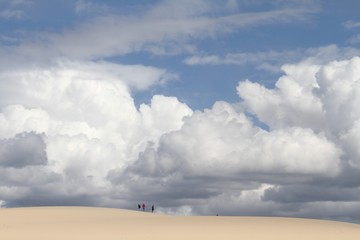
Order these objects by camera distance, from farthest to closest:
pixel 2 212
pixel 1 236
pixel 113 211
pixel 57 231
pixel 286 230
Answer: pixel 113 211 < pixel 2 212 < pixel 286 230 < pixel 57 231 < pixel 1 236

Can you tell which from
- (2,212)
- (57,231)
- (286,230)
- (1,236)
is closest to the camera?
(1,236)

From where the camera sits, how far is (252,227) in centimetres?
6138

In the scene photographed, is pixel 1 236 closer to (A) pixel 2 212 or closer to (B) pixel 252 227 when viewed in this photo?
(B) pixel 252 227

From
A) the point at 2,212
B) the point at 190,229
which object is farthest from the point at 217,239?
the point at 2,212

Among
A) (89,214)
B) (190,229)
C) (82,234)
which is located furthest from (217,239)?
(89,214)

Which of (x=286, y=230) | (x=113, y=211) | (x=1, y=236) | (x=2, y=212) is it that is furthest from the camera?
(x=113, y=211)

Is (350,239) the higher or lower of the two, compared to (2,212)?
lower

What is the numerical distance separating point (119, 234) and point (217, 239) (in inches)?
335

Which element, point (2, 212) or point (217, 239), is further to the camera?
point (2, 212)

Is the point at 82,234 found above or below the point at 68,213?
below

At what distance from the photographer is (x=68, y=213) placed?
8069 centimetres

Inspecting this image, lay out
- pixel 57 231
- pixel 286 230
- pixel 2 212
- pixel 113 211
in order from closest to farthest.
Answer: pixel 57 231, pixel 286 230, pixel 2 212, pixel 113 211

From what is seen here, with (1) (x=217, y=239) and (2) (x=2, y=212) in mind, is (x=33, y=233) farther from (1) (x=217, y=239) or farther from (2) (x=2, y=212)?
(2) (x=2, y=212)

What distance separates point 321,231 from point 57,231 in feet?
79.9
